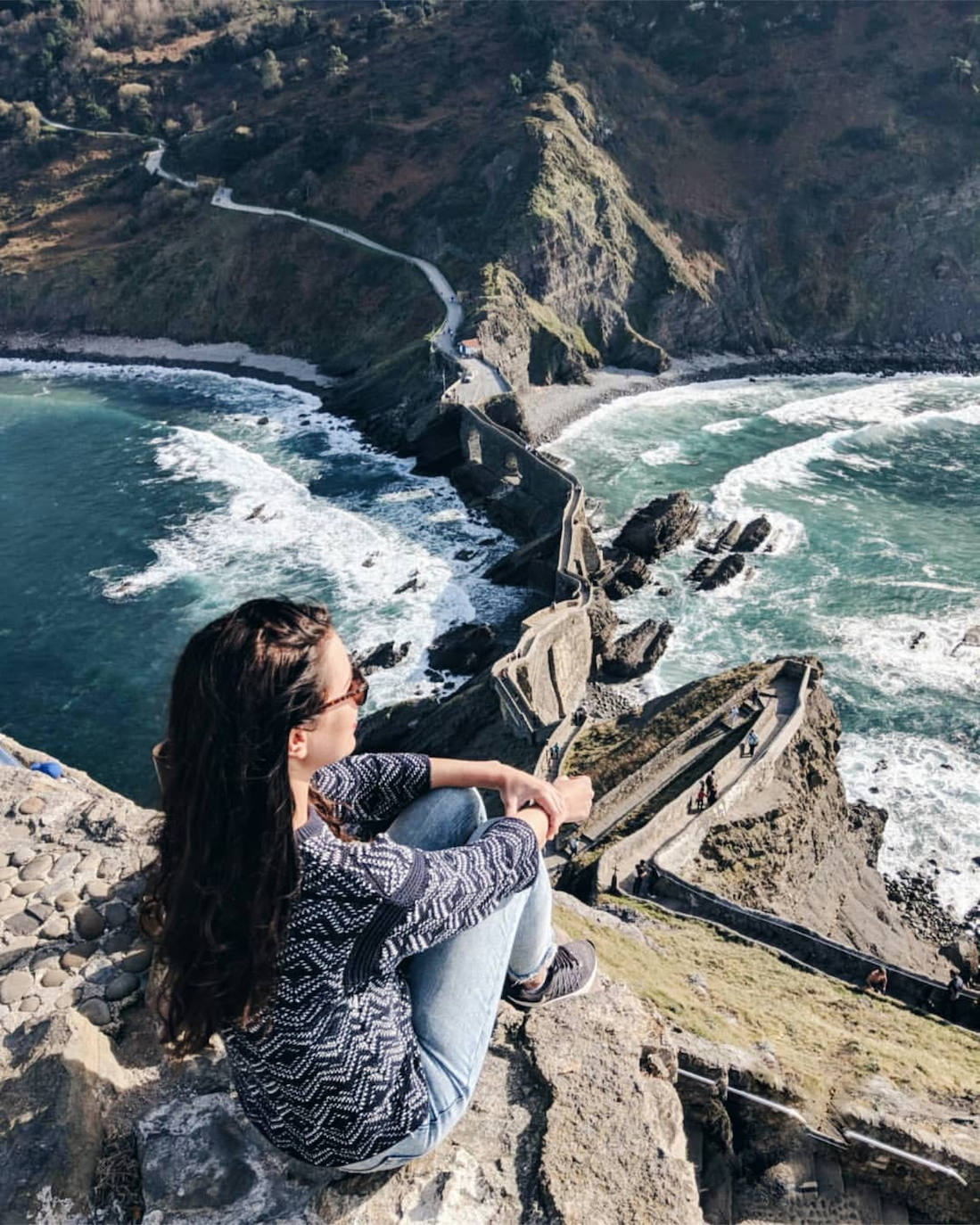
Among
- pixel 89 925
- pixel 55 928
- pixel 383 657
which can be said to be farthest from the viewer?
pixel 383 657

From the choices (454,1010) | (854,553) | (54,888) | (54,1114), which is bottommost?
(854,553)

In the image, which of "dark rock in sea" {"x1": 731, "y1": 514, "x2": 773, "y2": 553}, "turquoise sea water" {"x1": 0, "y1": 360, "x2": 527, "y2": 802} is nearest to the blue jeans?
"turquoise sea water" {"x1": 0, "y1": 360, "x2": 527, "y2": 802}

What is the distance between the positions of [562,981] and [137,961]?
3235mm

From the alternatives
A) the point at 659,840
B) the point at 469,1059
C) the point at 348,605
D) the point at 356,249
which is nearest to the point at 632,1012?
the point at 469,1059

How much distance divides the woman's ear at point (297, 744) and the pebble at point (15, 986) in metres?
4.35

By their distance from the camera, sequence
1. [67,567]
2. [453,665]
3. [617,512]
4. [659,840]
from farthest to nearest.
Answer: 1. [617,512]
2. [67,567]
3. [453,665]
4. [659,840]

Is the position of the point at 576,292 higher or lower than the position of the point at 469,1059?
lower

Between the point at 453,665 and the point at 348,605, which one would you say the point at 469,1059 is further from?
the point at 348,605

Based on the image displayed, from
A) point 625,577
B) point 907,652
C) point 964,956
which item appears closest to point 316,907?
point 964,956

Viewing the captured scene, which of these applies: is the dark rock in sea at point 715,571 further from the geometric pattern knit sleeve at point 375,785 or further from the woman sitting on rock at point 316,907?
the woman sitting on rock at point 316,907

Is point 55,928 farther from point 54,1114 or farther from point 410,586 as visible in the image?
point 410,586

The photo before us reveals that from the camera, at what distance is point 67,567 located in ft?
143

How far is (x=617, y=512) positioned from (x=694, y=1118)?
42935 mm

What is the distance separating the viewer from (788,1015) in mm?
12086
